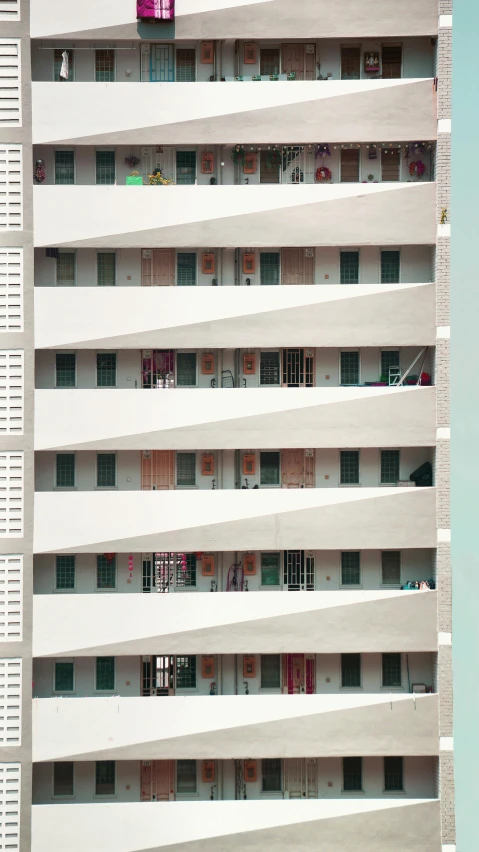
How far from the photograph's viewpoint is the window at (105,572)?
2003cm

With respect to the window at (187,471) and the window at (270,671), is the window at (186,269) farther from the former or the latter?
the window at (270,671)

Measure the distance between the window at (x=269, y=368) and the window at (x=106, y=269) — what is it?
341 centimetres

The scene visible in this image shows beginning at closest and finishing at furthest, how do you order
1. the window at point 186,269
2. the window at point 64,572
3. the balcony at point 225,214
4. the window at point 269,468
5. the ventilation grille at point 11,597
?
the ventilation grille at point 11,597, the balcony at point 225,214, the window at point 64,572, the window at point 269,468, the window at point 186,269

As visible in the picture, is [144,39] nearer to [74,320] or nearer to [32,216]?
[32,216]

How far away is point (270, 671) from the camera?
20125 millimetres

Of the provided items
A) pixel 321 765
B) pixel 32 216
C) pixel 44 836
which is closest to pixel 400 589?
pixel 321 765

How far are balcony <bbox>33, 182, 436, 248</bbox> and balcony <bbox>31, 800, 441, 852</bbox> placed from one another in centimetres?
1077

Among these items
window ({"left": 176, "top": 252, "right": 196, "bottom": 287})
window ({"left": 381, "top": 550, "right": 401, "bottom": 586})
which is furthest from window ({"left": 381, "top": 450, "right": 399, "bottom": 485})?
window ({"left": 176, "top": 252, "right": 196, "bottom": 287})

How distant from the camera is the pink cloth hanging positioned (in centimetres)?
1911

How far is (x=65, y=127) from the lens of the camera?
19344mm

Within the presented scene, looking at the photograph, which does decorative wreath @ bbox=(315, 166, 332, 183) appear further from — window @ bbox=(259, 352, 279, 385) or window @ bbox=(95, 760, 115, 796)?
window @ bbox=(95, 760, 115, 796)

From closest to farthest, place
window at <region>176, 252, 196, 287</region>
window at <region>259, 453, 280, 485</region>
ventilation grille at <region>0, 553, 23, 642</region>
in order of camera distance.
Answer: ventilation grille at <region>0, 553, 23, 642</region> < window at <region>259, 453, 280, 485</region> < window at <region>176, 252, 196, 287</region>

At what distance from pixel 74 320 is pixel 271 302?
3.82 metres

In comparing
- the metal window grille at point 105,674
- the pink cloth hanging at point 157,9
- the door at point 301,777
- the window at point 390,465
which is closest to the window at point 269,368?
the window at point 390,465
